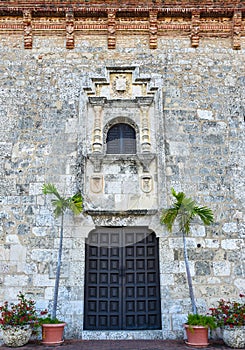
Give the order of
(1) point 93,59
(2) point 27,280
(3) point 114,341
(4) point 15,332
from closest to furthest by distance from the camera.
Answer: (4) point 15,332
(3) point 114,341
(2) point 27,280
(1) point 93,59

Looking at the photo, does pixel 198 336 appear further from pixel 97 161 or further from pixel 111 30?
pixel 111 30

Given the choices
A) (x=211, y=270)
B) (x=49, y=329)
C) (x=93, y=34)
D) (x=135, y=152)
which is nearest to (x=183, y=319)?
(x=211, y=270)

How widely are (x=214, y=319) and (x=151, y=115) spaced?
14.7 feet

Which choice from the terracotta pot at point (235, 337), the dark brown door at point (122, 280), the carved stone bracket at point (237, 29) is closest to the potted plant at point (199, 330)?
the terracotta pot at point (235, 337)

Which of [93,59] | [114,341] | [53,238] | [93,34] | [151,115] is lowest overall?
[114,341]

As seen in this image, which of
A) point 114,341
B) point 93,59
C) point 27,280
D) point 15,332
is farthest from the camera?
point 93,59

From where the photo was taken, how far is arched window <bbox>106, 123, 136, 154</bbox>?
855 cm

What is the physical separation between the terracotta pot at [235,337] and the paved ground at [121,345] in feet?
0.46

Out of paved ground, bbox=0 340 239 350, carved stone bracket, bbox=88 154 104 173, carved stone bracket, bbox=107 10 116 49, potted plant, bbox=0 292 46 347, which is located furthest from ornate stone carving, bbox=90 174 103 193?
carved stone bracket, bbox=107 10 116 49

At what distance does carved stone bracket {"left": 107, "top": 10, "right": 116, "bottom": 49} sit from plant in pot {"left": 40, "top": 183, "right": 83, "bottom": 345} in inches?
150

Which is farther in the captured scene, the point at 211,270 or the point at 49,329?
the point at 211,270

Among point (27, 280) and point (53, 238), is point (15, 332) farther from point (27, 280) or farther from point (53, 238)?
point (53, 238)

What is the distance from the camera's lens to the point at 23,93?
8898 millimetres

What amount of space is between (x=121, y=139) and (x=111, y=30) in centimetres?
275
